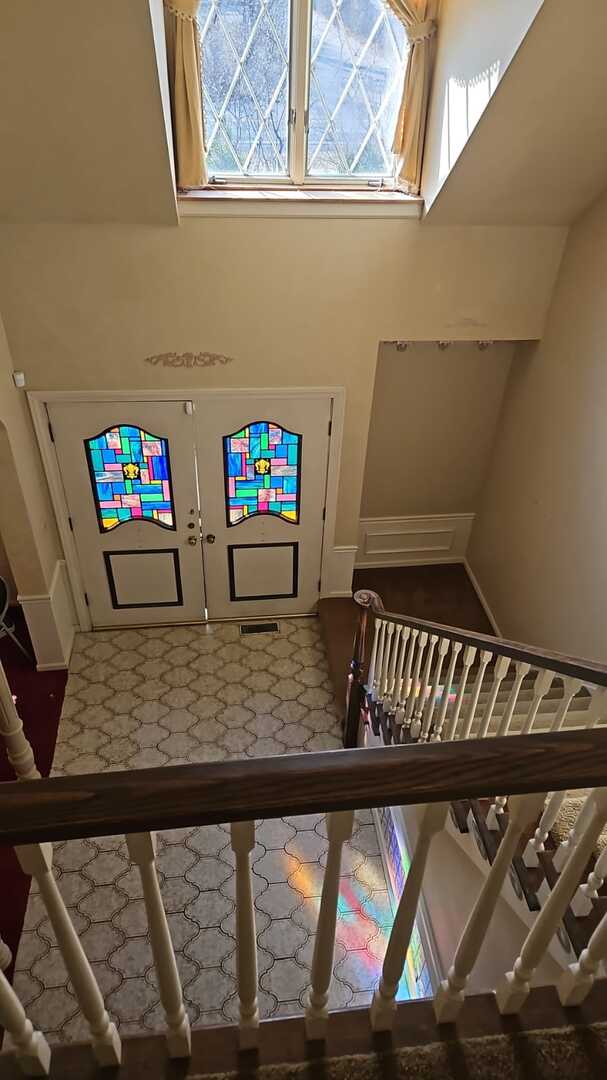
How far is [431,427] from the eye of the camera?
5434mm

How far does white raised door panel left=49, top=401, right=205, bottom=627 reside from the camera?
176 inches

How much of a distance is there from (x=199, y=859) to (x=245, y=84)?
→ 4.23 meters

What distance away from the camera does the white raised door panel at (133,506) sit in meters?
4.46

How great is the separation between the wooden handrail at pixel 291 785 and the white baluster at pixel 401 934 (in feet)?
0.47

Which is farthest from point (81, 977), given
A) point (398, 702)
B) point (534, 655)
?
point (398, 702)

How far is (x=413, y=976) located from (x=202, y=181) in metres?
4.28

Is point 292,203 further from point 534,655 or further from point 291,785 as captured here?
point 291,785

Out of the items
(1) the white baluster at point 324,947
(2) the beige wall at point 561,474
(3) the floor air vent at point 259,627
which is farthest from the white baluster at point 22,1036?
(3) the floor air vent at point 259,627

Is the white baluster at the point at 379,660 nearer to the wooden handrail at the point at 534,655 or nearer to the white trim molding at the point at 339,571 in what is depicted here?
the wooden handrail at the point at 534,655

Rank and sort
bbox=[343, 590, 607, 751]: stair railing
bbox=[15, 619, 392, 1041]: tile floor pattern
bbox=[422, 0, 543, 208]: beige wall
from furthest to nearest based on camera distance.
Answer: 1. bbox=[15, 619, 392, 1041]: tile floor pattern
2. bbox=[422, 0, 543, 208]: beige wall
3. bbox=[343, 590, 607, 751]: stair railing

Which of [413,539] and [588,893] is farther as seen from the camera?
[413,539]

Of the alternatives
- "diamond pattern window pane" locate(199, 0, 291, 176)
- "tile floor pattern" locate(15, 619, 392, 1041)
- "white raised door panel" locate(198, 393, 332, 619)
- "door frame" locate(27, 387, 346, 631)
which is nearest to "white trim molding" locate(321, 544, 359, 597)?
"white raised door panel" locate(198, 393, 332, 619)

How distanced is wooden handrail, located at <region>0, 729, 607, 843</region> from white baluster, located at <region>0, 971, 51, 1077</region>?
334 mm

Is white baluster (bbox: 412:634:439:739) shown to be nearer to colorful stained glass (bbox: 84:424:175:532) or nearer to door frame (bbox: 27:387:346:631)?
door frame (bbox: 27:387:346:631)
